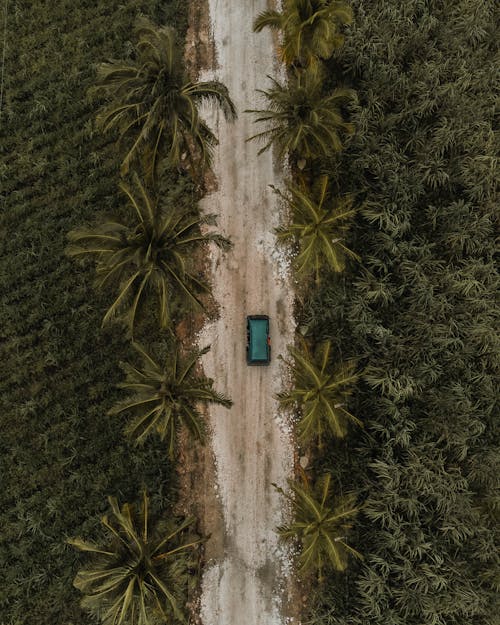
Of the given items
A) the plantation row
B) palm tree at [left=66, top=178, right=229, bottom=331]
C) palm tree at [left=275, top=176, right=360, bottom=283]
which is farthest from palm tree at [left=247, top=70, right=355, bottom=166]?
palm tree at [left=66, top=178, right=229, bottom=331]

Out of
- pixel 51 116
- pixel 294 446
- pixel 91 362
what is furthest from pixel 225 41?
pixel 294 446

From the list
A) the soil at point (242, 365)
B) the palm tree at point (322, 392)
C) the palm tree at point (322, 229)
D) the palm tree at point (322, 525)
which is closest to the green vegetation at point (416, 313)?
the palm tree at point (322, 525)

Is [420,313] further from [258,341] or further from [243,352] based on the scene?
[243,352]

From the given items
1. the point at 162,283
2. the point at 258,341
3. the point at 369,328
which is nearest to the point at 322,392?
the point at 369,328

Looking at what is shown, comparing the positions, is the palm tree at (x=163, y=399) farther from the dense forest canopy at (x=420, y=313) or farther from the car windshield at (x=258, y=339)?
the dense forest canopy at (x=420, y=313)

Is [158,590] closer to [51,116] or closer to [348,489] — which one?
[348,489]
